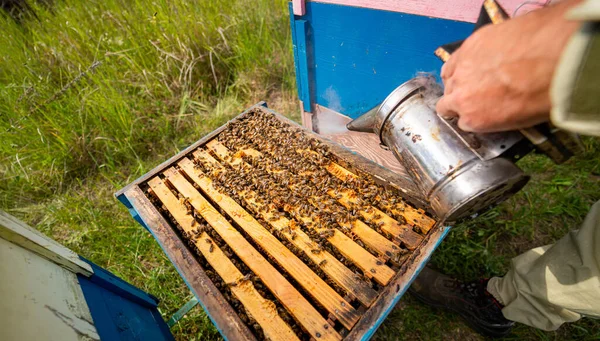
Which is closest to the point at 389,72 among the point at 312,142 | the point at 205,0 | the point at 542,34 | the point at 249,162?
the point at 312,142

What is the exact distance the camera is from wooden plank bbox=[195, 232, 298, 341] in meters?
1.39

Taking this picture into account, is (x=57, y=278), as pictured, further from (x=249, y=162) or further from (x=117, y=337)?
(x=249, y=162)

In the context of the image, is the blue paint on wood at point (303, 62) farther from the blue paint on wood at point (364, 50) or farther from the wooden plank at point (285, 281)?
the wooden plank at point (285, 281)

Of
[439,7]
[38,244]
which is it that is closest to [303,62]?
[439,7]

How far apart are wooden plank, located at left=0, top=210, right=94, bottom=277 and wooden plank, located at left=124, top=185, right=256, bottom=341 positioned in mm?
399

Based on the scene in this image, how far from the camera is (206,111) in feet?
13.5

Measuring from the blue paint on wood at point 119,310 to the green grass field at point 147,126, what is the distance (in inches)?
25.1

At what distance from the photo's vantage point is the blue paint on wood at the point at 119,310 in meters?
1.31

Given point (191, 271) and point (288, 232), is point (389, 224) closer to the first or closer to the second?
point (288, 232)

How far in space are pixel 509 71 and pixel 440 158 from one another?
41cm

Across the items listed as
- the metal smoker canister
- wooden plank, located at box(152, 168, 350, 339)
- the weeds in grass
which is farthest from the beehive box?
the weeds in grass

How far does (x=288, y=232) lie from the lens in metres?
1.74

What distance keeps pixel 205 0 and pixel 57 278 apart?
14.0ft

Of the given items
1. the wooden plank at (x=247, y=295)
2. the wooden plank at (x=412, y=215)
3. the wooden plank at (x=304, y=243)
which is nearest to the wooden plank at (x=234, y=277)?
the wooden plank at (x=247, y=295)
